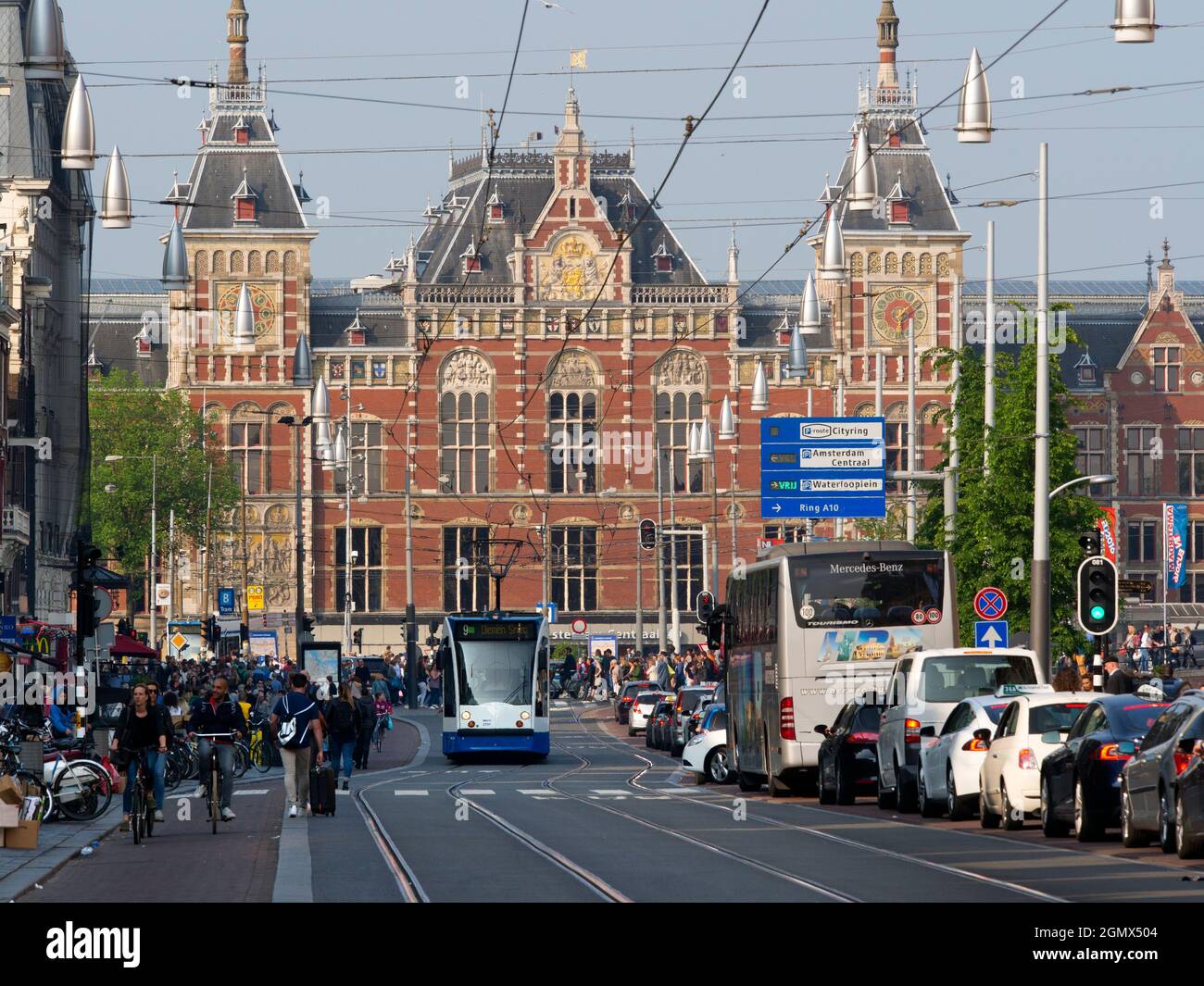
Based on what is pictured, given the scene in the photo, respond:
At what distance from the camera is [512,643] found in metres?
41.7

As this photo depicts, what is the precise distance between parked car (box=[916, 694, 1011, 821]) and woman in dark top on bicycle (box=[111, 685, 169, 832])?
7.48 meters

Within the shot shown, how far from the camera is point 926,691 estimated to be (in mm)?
25391

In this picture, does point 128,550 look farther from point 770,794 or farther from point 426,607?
point 770,794

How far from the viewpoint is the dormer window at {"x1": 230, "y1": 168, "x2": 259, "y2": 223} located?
86.8 meters

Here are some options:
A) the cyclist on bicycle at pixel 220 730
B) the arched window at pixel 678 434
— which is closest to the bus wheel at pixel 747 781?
Result: the cyclist on bicycle at pixel 220 730

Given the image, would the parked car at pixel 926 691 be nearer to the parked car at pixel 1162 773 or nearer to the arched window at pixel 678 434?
the parked car at pixel 1162 773

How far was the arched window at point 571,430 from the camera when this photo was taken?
88500 millimetres

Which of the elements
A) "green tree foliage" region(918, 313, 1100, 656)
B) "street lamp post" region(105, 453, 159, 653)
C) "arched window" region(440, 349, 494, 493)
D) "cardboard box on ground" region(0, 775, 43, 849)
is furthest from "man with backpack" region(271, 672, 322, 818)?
"arched window" region(440, 349, 494, 493)

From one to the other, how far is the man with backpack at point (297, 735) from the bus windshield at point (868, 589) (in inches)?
254

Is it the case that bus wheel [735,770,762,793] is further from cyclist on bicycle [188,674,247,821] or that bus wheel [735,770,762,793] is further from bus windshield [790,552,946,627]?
cyclist on bicycle [188,674,247,821]

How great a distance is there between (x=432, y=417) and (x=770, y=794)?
5873 centimetres

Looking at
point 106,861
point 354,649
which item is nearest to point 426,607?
point 354,649

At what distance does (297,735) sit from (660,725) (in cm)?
2388

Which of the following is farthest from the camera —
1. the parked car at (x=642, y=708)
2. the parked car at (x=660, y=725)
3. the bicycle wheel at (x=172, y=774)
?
the parked car at (x=642, y=708)
